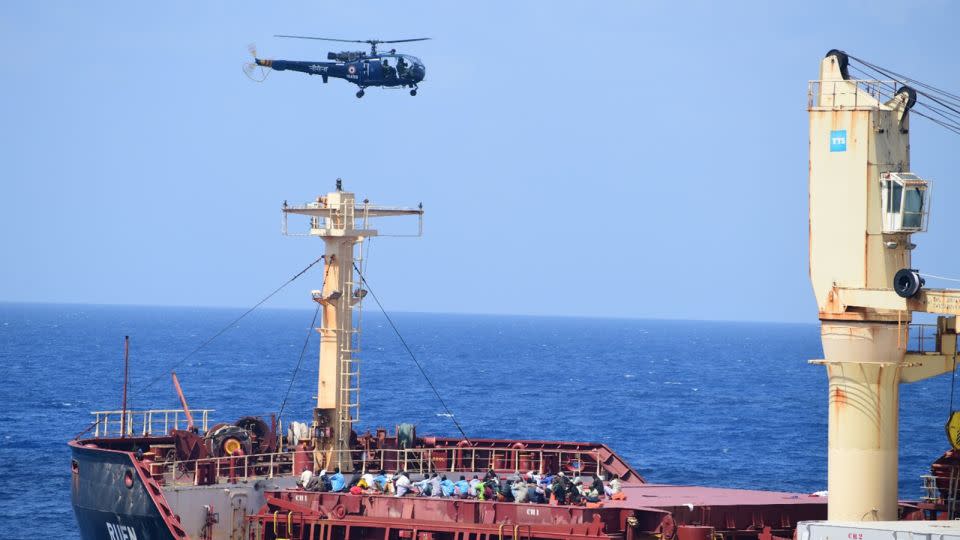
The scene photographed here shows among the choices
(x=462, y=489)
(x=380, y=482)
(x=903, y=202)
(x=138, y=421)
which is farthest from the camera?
(x=138, y=421)

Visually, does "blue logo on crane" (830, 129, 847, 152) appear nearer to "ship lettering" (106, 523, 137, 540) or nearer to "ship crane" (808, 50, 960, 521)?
"ship crane" (808, 50, 960, 521)

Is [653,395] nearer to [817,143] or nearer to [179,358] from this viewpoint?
[179,358]

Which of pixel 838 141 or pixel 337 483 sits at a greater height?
pixel 838 141

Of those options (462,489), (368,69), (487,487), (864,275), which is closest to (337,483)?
(462,489)

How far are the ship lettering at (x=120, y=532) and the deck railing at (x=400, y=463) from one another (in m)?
1.44

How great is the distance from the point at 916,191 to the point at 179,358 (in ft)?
456

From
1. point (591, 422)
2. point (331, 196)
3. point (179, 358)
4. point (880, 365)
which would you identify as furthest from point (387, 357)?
point (880, 365)

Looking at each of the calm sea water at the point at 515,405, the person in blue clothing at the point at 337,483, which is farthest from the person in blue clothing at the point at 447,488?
the calm sea water at the point at 515,405

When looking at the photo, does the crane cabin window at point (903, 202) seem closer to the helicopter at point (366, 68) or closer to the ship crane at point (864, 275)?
the ship crane at point (864, 275)

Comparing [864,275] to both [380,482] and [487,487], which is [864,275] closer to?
[487,487]

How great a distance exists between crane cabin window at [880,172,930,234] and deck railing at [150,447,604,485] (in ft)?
39.1

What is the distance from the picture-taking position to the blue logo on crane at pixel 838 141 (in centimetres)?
2984

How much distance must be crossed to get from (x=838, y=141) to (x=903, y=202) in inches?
72.1

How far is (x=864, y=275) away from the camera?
97.4 ft
